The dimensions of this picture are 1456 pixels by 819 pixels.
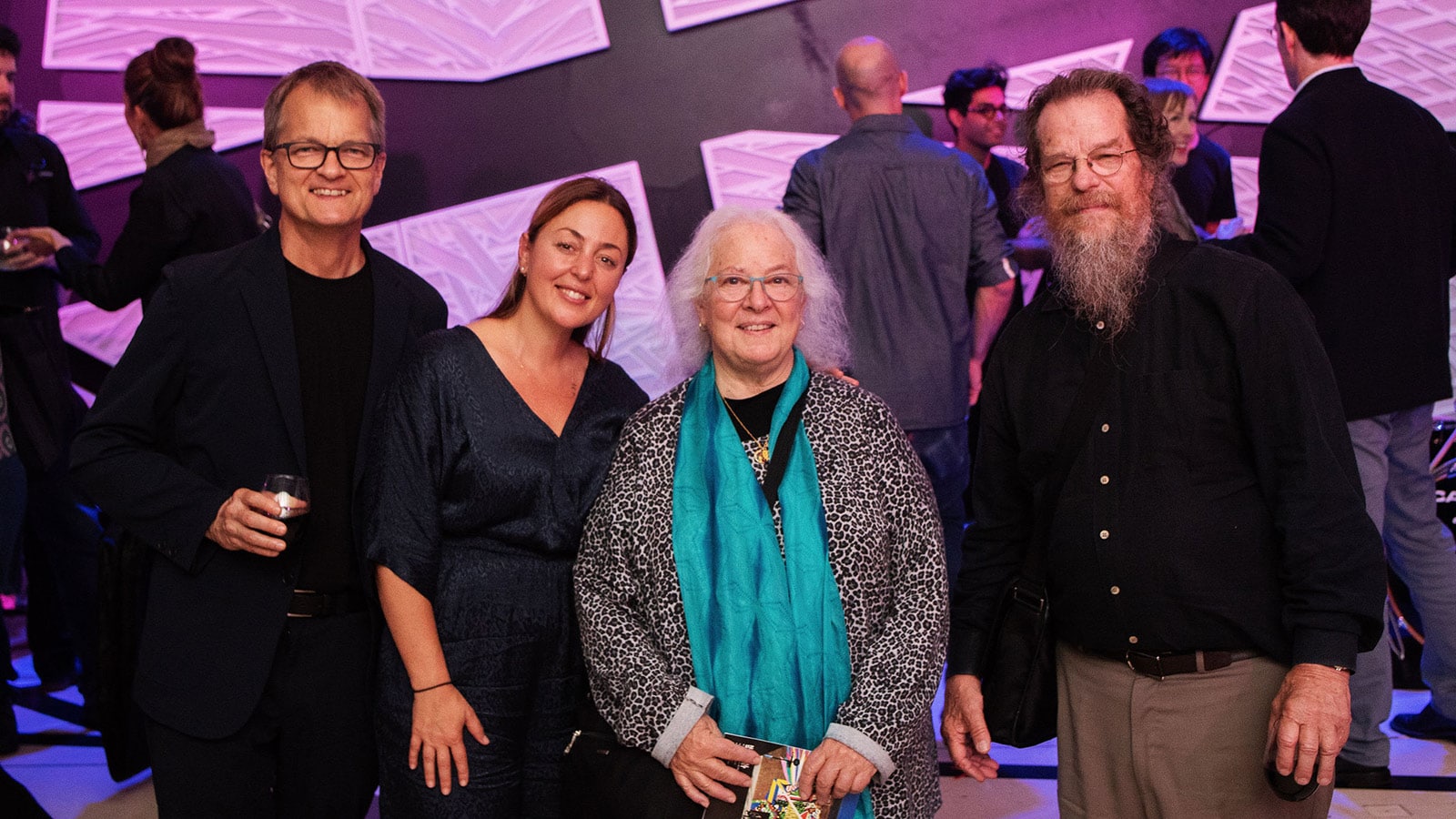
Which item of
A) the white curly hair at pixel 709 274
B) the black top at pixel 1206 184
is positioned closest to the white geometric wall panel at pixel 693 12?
the black top at pixel 1206 184

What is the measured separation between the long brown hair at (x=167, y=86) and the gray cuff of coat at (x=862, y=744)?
2904 mm

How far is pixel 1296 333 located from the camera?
1920 millimetres

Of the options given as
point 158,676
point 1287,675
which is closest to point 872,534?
point 1287,675

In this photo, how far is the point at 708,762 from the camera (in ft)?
6.62


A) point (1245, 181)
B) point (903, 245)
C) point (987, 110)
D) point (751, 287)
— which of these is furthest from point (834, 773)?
point (1245, 181)

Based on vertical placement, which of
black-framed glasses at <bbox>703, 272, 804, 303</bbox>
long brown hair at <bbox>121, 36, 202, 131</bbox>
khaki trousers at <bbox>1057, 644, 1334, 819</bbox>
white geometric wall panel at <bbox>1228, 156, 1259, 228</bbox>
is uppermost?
long brown hair at <bbox>121, 36, 202, 131</bbox>

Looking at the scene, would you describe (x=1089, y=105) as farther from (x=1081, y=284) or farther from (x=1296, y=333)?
(x=1296, y=333)

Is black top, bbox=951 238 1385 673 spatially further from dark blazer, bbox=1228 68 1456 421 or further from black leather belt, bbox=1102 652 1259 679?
dark blazer, bbox=1228 68 1456 421

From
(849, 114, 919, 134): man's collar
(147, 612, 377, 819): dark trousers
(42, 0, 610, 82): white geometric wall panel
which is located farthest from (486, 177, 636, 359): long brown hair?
(42, 0, 610, 82): white geometric wall panel

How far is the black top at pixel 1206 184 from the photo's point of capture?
4.19m

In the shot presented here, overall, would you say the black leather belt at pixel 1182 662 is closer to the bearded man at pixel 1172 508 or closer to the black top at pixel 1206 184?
the bearded man at pixel 1172 508

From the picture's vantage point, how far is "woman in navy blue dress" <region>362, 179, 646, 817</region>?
220cm

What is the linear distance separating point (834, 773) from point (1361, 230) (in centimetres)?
223

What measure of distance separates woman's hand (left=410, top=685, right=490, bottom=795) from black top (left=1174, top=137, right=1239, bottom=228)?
3070 millimetres
